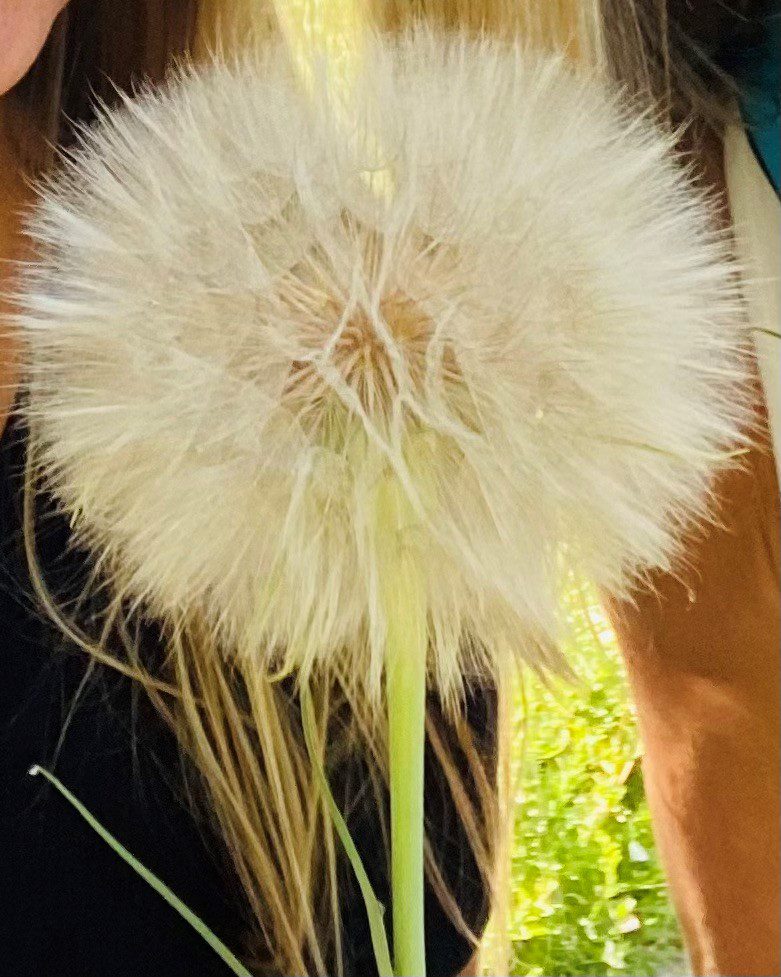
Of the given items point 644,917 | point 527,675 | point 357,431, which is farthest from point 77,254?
point 644,917

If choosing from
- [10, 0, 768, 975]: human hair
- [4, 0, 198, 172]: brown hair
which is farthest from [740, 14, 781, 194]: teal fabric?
[4, 0, 198, 172]: brown hair

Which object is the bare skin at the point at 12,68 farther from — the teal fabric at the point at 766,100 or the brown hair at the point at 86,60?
the teal fabric at the point at 766,100

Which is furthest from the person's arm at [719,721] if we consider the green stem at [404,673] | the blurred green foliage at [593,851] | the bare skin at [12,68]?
Result: the bare skin at [12,68]

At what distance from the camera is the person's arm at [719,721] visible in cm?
37

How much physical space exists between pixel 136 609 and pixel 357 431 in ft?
0.52

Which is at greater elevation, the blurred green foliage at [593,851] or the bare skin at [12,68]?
the bare skin at [12,68]

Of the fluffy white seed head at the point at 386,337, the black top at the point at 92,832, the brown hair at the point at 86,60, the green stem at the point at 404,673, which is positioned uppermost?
the brown hair at the point at 86,60

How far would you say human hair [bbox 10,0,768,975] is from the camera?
14.5 inches

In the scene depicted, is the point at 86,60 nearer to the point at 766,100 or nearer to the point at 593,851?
the point at 766,100

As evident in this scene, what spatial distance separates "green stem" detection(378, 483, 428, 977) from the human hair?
Result: 0.23ft

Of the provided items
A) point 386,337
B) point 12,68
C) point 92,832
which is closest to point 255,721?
point 92,832

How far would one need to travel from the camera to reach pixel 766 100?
0.36 meters

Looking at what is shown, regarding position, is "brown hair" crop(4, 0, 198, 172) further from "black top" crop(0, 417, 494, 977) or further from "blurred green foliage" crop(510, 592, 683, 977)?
"blurred green foliage" crop(510, 592, 683, 977)

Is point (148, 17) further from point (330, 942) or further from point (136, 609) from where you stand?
point (330, 942)
